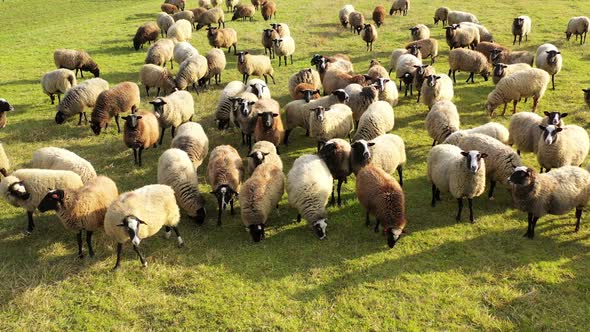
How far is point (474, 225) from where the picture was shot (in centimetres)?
911

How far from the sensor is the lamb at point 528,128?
10.7 m

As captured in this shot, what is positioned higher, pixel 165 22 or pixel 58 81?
pixel 165 22

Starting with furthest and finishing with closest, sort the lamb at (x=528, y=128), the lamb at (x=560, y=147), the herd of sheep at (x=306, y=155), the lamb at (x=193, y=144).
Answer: the lamb at (x=193, y=144) < the lamb at (x=528, y=128) < the lamb at (x=560, y=147) < the herd of sheep at (x=306, y=155)

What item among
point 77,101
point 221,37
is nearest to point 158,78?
point 77,101

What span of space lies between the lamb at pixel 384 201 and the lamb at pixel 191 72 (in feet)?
32.0

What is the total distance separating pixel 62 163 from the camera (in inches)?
389

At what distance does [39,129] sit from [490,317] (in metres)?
14.3

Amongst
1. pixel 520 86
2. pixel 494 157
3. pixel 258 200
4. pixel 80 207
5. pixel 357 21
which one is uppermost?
pixel 357 21

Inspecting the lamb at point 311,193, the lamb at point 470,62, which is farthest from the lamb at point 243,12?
the lamb at point 311,193

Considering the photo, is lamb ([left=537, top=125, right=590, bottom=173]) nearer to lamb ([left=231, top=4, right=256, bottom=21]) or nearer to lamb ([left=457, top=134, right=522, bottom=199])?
lamb ([left=457, top=134, right=522, bottom=199])

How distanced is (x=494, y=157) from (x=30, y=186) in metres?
10.0

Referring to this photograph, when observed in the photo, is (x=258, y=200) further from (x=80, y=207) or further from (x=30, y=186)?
(x=30, y=186)

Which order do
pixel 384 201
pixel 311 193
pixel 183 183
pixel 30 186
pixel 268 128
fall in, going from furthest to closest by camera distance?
pixel 268 128 → pixel 183 183 → pixel 311 193 → pixel 30 186 → pixel 384 201

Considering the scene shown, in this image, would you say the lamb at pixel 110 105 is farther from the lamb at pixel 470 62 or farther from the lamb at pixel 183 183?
the lamb at pixel 470 62
